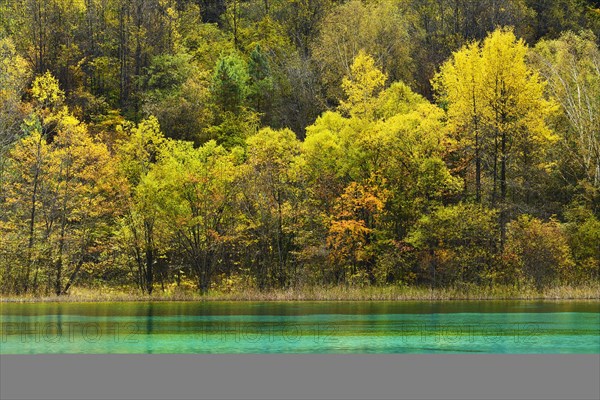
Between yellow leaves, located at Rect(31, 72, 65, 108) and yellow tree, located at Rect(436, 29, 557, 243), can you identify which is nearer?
yellow tree, located at Rect(436, 29, 557, 243)

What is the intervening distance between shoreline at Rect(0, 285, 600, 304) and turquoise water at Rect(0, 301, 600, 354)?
14.0 ft

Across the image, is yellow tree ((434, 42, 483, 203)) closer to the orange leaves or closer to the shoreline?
the orange leaves

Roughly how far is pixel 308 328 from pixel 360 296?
63.5ft

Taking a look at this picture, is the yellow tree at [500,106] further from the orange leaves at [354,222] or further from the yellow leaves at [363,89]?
the orange leaves at [354,222]

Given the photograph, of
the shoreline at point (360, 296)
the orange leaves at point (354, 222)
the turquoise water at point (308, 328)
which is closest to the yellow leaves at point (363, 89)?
the orange leaves at point (354, 222)

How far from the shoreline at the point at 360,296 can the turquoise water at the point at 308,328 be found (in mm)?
4266

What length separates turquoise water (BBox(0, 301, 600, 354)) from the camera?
1230 inches

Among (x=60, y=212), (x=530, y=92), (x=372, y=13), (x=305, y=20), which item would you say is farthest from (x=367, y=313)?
(x=305, y=20)

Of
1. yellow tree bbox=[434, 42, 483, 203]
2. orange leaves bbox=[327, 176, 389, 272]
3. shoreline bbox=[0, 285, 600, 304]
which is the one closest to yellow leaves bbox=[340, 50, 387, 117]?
orange leaves bbox=[327, 176, 389, 272]

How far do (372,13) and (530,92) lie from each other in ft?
106

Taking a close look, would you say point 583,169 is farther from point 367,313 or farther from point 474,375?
point 474,375

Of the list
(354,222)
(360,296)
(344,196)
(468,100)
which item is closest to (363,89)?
(468,100)

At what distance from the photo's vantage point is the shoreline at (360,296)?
Result: 2157 inches

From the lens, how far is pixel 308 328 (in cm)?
3722
